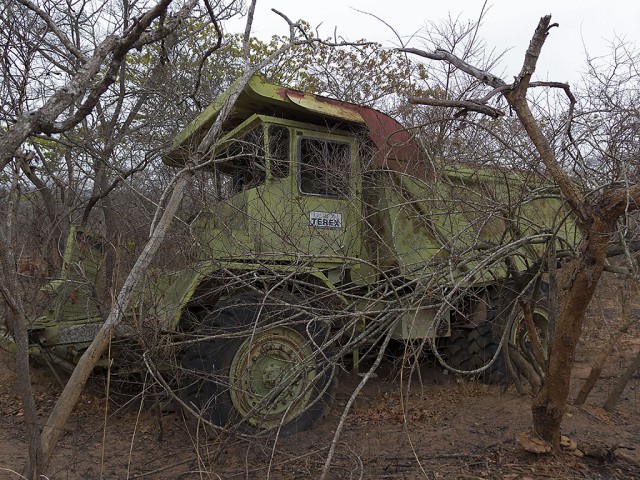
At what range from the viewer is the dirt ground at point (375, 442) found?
12.3 feet

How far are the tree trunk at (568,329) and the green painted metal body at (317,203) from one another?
101 cm

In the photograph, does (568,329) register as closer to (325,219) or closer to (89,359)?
(325,219)

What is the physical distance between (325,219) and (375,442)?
6.42 feet

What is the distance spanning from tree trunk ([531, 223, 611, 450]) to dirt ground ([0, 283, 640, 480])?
24 centimetres

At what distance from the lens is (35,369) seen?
634 cm

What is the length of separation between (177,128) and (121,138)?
0.98 metres

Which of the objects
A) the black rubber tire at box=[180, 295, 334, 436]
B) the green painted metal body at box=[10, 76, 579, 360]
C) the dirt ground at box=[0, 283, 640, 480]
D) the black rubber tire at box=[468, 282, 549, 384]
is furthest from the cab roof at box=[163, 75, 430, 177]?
the dirt ground at box=[0, 283, 640, 480]

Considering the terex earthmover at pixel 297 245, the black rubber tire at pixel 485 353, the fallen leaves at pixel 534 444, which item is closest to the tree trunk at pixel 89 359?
the terex earthmover at pixel 297 245

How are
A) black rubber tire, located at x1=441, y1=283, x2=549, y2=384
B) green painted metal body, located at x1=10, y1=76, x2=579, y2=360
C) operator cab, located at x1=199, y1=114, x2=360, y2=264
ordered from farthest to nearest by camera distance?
1. black rubber tire, located at x1=441, y1=283, x2=549, y2=384
2. operator cab, located at x1=199, y1=114, x2=360, y2=264
3. green painted metal body, located at x1=10, y1=76, x2=579, y2=360

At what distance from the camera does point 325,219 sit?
522 centimetres

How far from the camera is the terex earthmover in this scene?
173 inches

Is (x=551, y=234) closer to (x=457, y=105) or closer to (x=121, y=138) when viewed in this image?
(x=457, y=105)

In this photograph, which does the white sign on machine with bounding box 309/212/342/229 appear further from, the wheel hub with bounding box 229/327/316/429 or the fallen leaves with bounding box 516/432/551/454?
the fallen leaves with bounding box 516/432/551/454

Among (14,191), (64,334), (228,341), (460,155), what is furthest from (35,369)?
(460,155)
